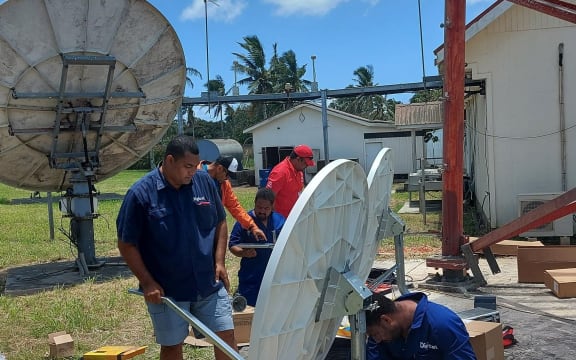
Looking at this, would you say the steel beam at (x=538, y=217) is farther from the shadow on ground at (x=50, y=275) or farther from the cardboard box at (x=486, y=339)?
the shadow on ground at (x=50, y=275)

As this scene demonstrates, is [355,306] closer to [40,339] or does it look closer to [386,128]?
[40,339]

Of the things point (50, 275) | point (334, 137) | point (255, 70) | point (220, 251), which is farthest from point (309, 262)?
point (255, 70)

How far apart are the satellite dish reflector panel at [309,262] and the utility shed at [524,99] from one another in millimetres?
7962

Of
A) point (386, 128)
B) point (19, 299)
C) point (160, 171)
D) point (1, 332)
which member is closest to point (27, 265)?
point (19, 299)

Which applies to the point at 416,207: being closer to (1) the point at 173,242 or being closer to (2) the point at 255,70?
(1) the point at 173,242

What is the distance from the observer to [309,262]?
2721 millimetres

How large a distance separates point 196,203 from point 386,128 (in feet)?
82.0

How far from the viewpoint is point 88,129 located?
8766 mm

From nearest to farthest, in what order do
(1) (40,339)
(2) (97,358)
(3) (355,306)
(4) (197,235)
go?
(3) (355,306), (4) (197,235), (2) (97,358), (1) (40,339)

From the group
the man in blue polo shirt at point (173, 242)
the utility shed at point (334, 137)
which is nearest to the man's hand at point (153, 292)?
the man in blue polo shirt at point (173, 242)

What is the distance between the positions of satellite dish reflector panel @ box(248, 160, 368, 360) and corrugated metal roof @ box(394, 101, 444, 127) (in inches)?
552

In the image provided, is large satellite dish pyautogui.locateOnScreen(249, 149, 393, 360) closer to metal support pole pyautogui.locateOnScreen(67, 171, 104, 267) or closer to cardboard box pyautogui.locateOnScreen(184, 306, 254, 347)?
cardboard box pyautogui.locateOnScreen(184, 306, 254, 347)

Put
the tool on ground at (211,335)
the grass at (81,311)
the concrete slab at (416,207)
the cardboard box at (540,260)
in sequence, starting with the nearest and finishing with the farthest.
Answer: the tool on ground at (211,335) < the grass at (81,311) < the cardboard box at (540,260) < the concrete slab at (416,207)

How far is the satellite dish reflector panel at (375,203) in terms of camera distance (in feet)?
12.6
